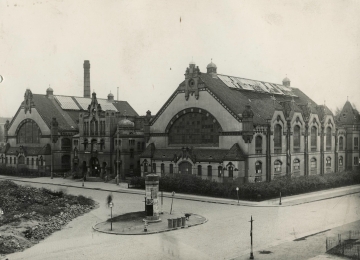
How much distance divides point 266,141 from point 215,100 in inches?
341

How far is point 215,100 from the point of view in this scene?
5681cm

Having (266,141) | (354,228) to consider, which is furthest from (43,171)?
(354,228)

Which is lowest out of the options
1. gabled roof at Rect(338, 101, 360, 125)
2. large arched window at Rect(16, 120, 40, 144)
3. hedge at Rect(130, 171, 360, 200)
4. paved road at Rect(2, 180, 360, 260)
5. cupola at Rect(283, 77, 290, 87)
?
paved road at Rect(2, 180, 360, 260)

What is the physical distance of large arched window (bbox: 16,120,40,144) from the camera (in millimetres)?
81938

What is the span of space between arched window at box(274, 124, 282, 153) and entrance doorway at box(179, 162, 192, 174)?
39.2 feet

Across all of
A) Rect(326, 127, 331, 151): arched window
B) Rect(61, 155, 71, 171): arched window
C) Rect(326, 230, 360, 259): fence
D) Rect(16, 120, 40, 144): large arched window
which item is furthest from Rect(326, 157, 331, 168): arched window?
Rect(16, 120, 40, 144): large arched window

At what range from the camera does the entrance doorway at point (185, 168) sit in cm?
5775

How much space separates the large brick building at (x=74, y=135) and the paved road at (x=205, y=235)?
2678 centimetres

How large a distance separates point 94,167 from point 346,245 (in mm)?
51977

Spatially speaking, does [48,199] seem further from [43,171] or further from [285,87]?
[285,87]

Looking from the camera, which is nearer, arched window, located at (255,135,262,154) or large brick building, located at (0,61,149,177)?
arched window, located at (255,135,262,154)

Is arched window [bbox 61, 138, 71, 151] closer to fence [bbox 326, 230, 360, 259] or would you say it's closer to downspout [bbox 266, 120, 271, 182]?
downspout [bbox 266, 120, 271, 182]

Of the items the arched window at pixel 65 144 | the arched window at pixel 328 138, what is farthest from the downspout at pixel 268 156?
the arched window at pixel 65 144

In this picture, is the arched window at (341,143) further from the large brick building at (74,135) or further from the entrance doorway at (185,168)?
the large brick building at (74,135)
